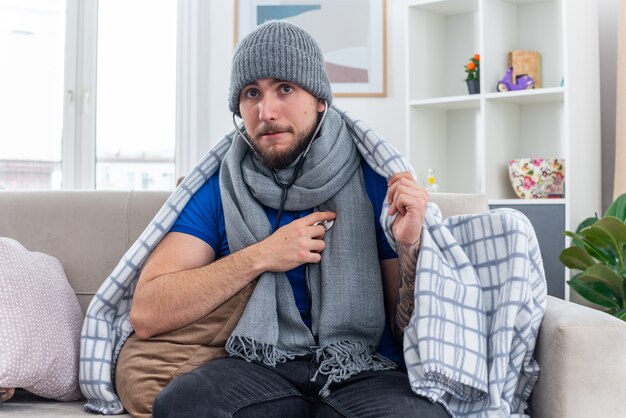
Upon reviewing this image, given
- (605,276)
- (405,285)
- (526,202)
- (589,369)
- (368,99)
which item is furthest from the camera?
(368,99)

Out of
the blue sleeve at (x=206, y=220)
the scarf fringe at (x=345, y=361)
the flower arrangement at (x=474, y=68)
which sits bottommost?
the scarf fringe at (x=345, y=361)

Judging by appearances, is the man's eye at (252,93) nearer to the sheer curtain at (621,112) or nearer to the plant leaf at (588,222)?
the plant leaf at (588,222)

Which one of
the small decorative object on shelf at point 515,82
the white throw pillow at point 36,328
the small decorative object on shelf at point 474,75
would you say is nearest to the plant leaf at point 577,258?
the small decorative object on shelf at point 515,82

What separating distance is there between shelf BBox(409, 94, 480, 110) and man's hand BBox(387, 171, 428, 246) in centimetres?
185

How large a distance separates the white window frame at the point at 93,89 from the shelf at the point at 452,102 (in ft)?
3.74

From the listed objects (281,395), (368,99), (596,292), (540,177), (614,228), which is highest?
(368,99)

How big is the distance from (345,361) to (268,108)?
23.6 inches

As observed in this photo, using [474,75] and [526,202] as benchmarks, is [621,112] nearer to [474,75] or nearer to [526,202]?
[526,202]

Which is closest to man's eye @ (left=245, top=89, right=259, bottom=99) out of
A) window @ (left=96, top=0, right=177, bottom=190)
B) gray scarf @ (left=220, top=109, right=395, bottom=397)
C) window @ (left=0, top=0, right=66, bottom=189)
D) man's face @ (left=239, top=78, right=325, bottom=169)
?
man's face @ (left=239, top=78, right=325, bottom=169)

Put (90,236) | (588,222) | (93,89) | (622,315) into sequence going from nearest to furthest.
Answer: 1. (90,236)
2. (622,315)
3. (588,222)
4. (93,89)

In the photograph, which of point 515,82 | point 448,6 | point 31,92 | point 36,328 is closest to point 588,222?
point 515,82

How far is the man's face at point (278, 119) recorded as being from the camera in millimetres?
1715

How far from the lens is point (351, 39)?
371 centimetres

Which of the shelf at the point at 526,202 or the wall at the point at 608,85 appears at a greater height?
the wall at the point at 608,85
